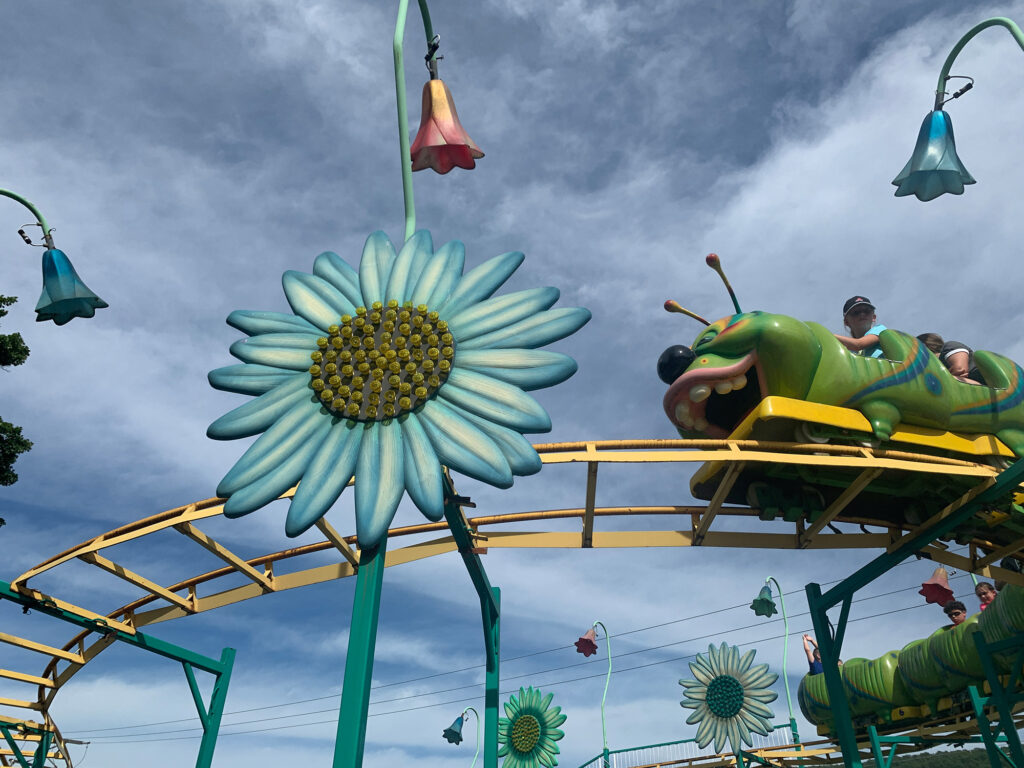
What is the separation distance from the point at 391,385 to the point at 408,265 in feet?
3.61

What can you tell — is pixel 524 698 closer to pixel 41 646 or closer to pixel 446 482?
pixel 41 646

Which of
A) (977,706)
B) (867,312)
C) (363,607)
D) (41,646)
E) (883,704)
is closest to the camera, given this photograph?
(363,607)

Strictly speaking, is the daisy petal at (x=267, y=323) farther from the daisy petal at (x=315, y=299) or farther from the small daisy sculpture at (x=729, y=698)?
the small daisy sculpture at (x=729, y=698)

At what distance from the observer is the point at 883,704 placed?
49.3 ft

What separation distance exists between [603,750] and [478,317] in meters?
17.6

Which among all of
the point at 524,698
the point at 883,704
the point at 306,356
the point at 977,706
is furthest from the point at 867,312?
the point at 524,698

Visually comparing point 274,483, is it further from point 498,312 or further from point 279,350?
point 498,312

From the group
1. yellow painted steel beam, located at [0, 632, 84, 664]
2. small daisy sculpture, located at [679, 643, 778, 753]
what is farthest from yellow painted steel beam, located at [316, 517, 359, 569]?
small daisy sculpture, located at [679, 643, 778, 753]

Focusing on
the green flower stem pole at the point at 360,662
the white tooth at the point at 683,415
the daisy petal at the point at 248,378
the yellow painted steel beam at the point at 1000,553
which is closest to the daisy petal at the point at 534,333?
the daisy petal at the point at 248,378

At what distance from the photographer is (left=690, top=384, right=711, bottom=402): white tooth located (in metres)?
8.10

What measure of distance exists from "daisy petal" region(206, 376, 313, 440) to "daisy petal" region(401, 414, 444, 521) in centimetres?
79

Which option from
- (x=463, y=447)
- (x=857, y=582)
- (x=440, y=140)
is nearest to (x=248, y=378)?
(x=463, y=447)

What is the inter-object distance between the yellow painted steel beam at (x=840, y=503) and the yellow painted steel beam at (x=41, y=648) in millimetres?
9418

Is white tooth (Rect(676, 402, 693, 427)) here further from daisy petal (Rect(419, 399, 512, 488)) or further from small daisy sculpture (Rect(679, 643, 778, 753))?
small daisy sculpture (Rect(679, 643, 778, 753))
